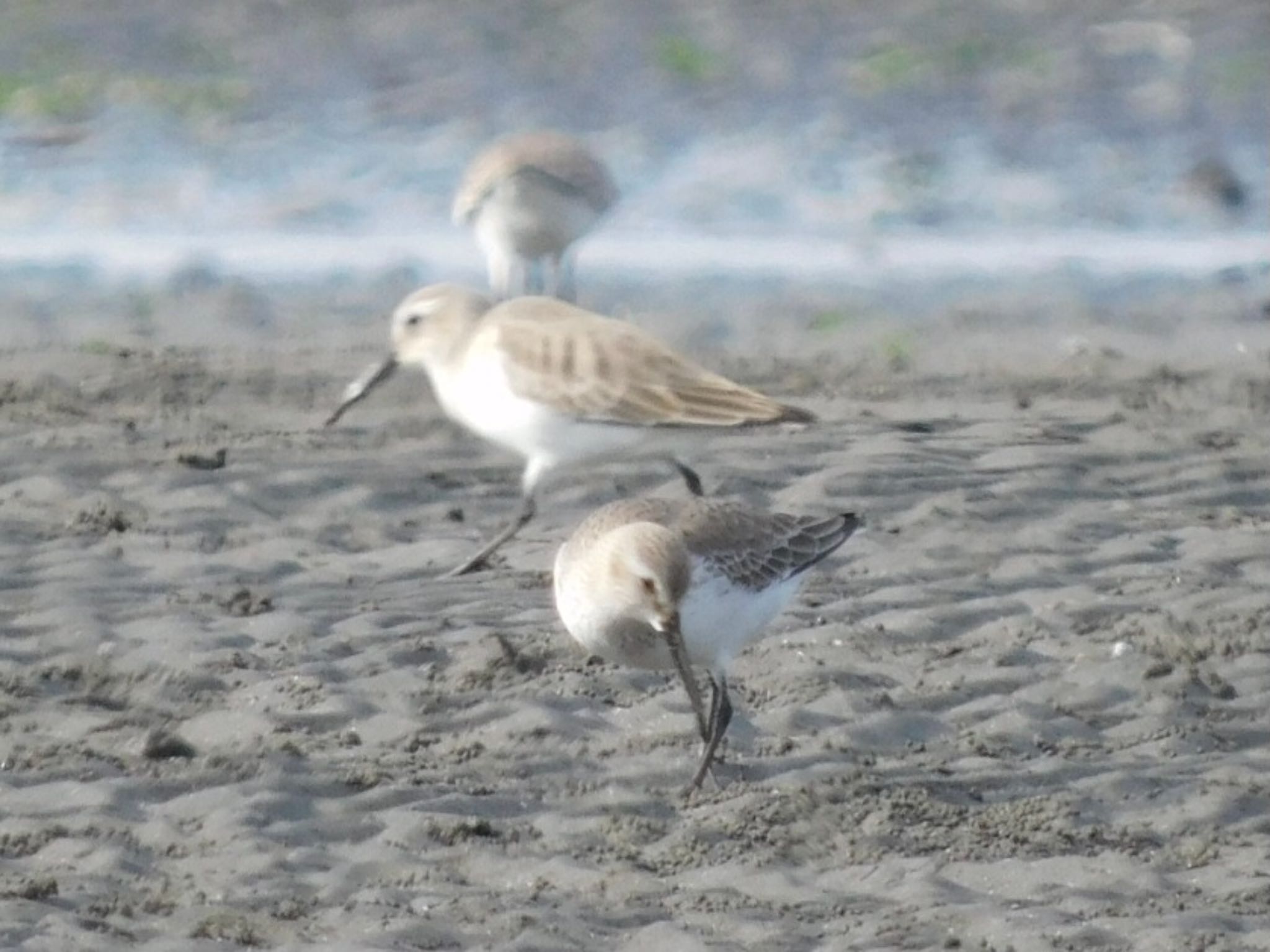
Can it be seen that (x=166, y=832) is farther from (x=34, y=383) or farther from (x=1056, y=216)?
(x=1056, y=216)

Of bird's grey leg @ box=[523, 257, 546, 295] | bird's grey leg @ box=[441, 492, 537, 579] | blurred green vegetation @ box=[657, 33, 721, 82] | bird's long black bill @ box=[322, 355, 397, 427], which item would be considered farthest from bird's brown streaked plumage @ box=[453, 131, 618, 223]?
blurred green vegetation @ box=[657, 33, 721, 82]

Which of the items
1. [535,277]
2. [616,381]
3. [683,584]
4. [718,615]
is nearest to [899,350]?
[535,277]

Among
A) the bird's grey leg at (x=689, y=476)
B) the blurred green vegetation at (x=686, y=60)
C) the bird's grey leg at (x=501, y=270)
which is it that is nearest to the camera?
the bird's grey leg at (x=689, y=476)

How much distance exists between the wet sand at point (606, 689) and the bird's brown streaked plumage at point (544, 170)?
1727 millimetres

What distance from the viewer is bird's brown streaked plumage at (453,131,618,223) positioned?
12773 mm

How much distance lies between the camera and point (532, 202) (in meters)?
12.8

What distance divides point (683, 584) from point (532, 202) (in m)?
5.93

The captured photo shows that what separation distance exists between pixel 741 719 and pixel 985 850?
3.70ft

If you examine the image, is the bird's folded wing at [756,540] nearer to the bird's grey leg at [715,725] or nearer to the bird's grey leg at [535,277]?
the bird's grey leg at [715,725]

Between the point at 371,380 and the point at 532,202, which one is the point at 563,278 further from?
the point at 371,380

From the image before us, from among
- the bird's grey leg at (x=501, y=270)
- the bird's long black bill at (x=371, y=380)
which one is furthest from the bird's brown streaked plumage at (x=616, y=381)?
the bird's grey leg at (x=501, y=270)

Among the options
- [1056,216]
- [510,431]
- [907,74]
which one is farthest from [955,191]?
[510,431]

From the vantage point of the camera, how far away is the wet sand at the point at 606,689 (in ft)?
20.7

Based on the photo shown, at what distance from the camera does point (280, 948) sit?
5.93 m
